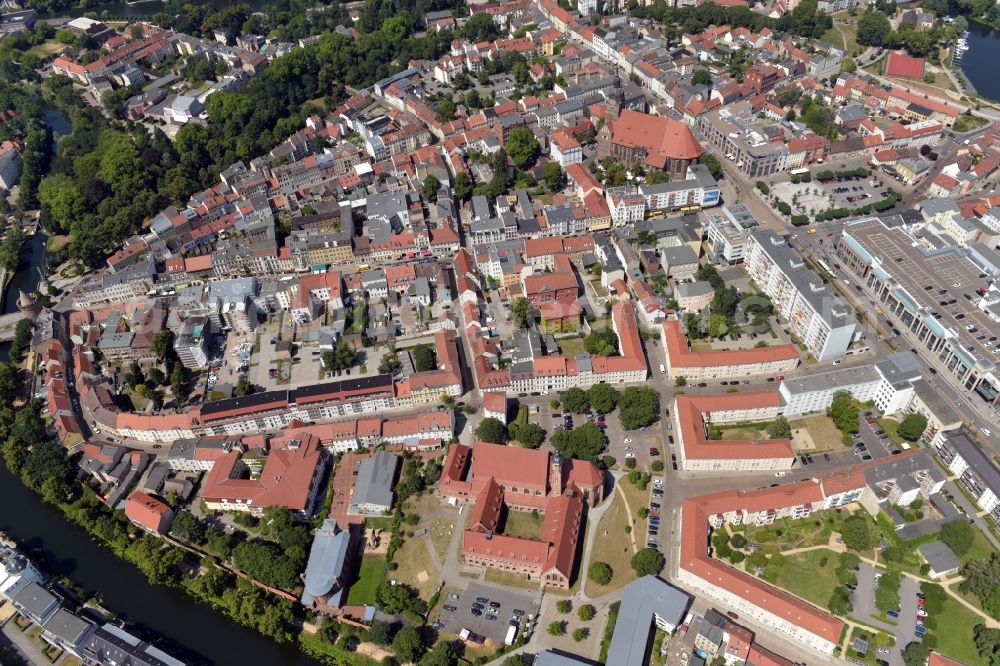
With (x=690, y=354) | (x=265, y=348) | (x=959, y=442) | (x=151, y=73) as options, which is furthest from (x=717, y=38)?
(x=151, y=73)

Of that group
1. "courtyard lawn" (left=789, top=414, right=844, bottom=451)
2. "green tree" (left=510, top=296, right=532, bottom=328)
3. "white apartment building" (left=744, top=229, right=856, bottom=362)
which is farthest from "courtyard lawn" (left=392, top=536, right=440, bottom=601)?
"white apartment building" (left=744, top=229, right=856, bottom=362)

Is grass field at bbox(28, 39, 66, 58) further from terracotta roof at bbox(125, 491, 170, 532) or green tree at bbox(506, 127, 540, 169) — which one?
terracotta roof at bbox(125, 491, 170, 532)

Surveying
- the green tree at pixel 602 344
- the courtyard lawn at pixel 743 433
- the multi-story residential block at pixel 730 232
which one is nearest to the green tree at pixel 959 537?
the courtyard lawn at pixel 743 433

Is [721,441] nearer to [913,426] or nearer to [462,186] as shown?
[913,426]

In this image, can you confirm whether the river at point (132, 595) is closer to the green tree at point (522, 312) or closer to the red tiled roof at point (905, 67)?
the green tree at point (522, 312)

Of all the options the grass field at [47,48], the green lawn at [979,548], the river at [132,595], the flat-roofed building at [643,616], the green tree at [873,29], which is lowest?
the river at [132,595]

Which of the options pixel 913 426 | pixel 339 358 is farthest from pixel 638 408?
pixel 339 358
